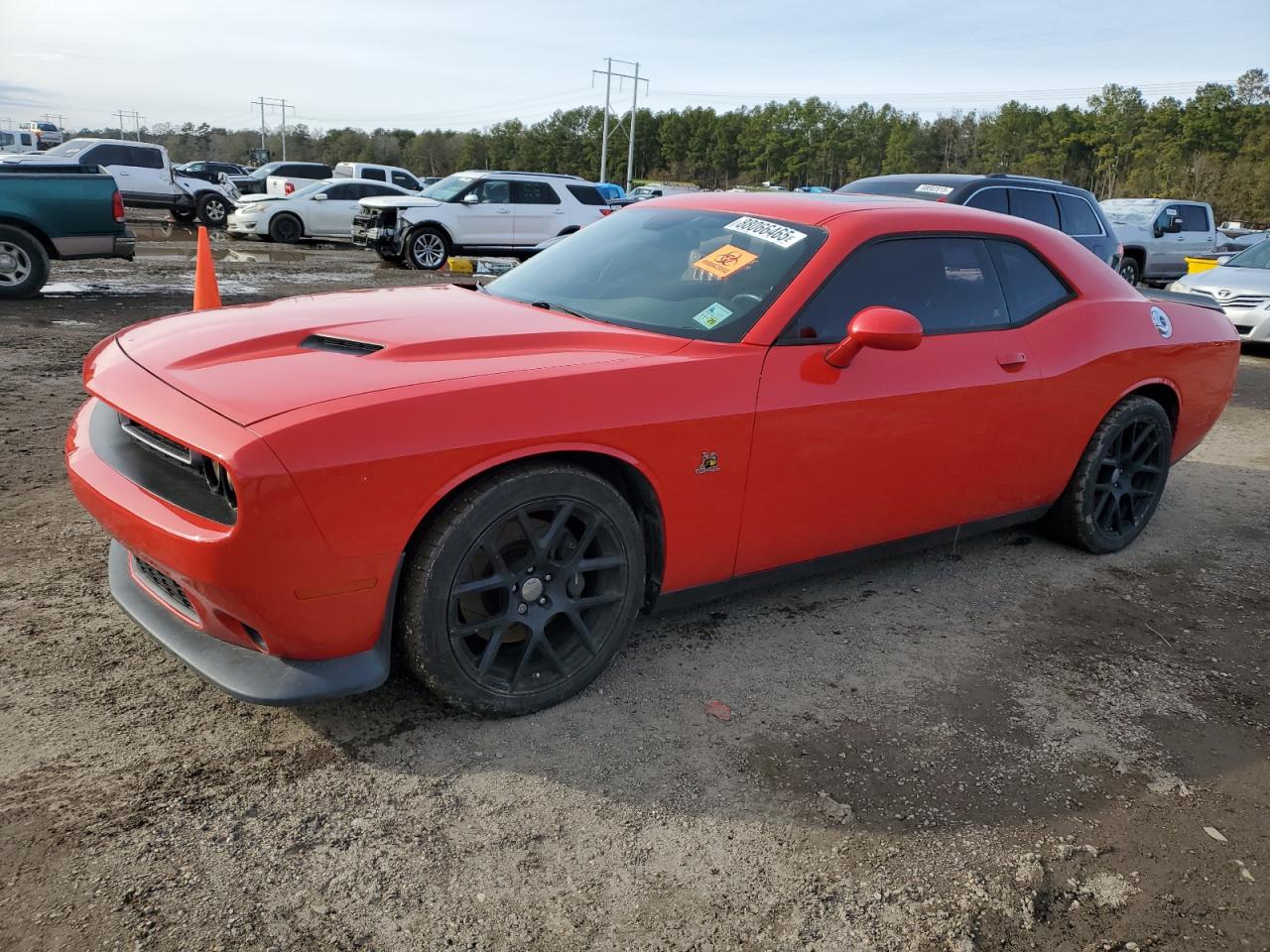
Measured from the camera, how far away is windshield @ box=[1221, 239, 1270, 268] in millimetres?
11961

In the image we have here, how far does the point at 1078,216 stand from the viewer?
1052 centimetres

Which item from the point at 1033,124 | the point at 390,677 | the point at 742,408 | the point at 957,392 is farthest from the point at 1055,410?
the point at 1033,124

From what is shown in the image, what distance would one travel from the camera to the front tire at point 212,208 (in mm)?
23109

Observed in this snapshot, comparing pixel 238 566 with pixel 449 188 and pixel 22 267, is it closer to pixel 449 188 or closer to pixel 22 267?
pixel 22 267

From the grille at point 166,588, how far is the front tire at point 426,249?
13.7 m

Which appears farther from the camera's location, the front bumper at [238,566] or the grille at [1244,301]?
the grille at [1244,301]

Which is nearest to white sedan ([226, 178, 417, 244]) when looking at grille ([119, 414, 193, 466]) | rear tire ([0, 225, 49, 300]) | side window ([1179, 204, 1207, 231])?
rear tire ([0, 225, 49, 300])

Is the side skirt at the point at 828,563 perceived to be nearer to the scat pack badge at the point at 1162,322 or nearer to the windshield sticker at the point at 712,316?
the windshield sticker at the point at 712,316

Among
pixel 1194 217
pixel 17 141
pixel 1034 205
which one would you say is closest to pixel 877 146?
pixel 17 141

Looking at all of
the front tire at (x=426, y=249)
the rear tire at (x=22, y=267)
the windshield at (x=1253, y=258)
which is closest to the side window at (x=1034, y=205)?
the windshield at (x=1253, y=258)

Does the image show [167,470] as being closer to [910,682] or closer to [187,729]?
[187,729]

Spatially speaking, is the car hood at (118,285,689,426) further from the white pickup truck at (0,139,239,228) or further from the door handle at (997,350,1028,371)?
the white pickup truck at (0,139,239,228)

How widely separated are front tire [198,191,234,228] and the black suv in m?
18.0

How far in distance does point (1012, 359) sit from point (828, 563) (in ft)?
3.68
